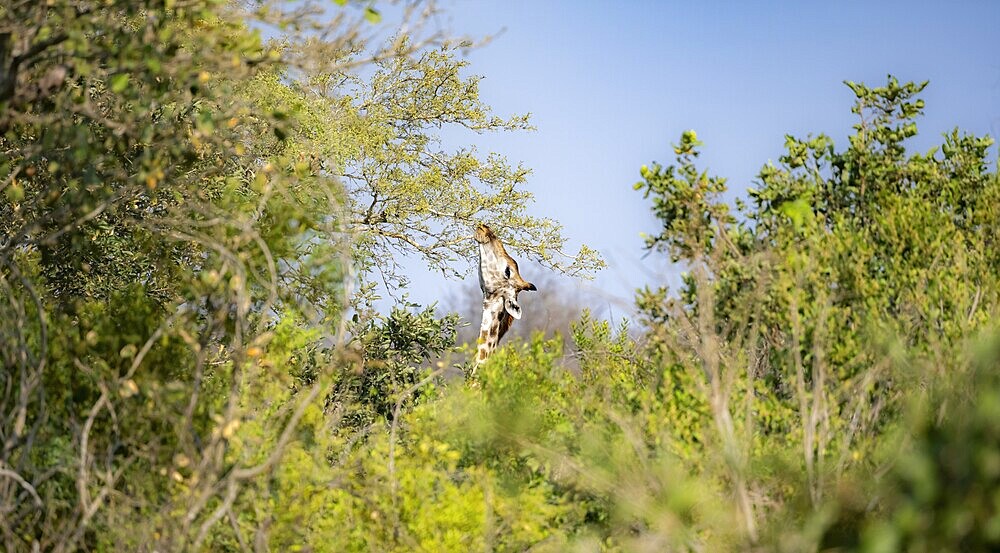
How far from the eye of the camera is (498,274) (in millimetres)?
17062

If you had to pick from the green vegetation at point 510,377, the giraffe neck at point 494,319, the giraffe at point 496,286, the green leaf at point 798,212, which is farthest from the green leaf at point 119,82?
the giraffe neck at point 494,319

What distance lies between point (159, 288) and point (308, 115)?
5504 millimetres

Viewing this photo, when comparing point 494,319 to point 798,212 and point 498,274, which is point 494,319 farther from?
point 798,212

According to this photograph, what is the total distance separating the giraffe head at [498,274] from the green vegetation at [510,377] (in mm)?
3433

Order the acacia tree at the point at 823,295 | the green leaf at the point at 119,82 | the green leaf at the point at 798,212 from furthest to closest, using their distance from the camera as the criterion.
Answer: the green leaf at the point at 798,212
the acacia tree at the point at 823,295
the green leaf at the point at 119,82

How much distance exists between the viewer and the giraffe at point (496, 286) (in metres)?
17.0

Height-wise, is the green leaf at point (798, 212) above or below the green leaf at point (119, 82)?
above

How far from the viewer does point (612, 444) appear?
30.4 ft

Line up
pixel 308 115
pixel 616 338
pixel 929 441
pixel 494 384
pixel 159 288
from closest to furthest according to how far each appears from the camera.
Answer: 1. pixel 929 441
2. pixel 494 384
3. pixel 159 288
4. pixel 616 338
5. pixel 308 115

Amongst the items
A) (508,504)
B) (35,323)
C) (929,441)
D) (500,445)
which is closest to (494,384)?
(500,445)

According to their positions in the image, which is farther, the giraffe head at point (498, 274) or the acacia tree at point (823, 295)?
the giraffe head at point (498, 274)

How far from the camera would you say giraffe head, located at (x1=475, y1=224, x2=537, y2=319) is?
55.8 feet

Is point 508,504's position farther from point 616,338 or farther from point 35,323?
point 616,338

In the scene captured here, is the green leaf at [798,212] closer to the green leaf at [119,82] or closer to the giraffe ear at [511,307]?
the green leaf at [119,82]
